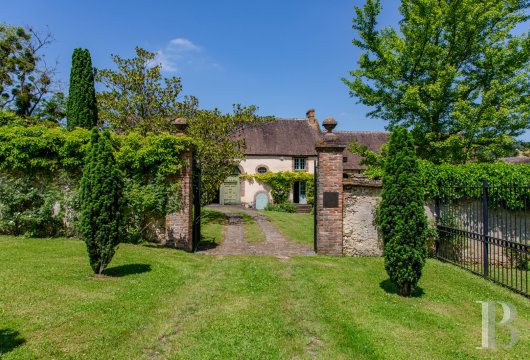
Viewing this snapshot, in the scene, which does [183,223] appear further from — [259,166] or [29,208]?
[259,166]

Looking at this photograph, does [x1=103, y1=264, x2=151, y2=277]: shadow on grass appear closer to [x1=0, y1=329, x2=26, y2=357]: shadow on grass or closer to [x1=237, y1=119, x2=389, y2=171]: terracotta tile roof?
[x1=0, y1=329, x2=26, y2=357]: shadow on grass

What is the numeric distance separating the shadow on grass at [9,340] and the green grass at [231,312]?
1cm

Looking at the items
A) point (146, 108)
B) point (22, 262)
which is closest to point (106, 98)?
point (146, 108)

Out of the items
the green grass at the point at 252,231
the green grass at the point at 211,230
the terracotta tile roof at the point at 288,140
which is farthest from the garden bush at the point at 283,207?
the green grass at the point at 211,230

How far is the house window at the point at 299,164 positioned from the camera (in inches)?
1198

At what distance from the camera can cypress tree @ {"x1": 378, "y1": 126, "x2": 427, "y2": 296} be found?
241 inches

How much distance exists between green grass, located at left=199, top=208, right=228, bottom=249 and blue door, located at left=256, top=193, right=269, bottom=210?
29.3ft

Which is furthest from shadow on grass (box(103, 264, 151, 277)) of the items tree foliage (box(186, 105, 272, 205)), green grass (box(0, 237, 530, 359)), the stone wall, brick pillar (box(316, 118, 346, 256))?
tree foliage (box(186, 105, 272, 205))

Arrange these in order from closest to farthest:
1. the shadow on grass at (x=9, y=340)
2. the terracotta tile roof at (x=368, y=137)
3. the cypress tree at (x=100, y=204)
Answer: the shadow on grass at (x=9, y=340), the cypress tree at (x=100, y=204), the terracotta tile roof at (x=368, y=137)

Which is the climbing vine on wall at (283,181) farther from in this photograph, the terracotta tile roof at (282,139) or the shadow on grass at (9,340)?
the shadow on grass at (9,340)

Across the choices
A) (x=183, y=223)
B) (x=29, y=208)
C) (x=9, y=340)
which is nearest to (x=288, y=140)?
(x=183, y=223)

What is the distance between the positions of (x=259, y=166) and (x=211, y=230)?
15234 millimetres

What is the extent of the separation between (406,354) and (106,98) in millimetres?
17178

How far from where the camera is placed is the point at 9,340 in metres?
4.05
